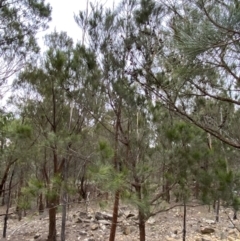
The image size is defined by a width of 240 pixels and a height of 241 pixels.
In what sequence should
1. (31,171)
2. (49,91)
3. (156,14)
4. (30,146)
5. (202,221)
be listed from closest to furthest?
(156,14), (30,146), (49,91), (202,221), (31,171)

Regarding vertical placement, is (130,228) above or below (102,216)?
below

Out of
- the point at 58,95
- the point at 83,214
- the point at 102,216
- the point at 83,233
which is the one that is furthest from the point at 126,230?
the point at 58,95

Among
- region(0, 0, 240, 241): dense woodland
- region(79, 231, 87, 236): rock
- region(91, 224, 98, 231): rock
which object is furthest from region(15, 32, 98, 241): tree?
region(91, 224, 98, 231): rock

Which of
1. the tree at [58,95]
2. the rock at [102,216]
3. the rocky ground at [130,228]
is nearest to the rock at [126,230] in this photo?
the rocky ground at [130,228]

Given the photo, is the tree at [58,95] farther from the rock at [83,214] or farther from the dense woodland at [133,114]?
the rock at [83,214]

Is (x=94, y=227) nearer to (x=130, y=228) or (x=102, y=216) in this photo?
(x=102, y=216)

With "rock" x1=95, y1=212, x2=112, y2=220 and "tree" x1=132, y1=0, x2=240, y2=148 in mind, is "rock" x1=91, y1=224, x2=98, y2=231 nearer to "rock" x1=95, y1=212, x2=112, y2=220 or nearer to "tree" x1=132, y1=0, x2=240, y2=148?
"rock" x1=95, y1=212, x2=112, y2=220

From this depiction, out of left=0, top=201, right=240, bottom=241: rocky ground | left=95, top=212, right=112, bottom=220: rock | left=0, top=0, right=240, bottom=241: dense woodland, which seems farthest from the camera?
left=95, top=212, right=112, bottom=220: rock

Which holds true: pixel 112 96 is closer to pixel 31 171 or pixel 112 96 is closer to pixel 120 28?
pixel 120 28

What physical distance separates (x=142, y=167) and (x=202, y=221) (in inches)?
201

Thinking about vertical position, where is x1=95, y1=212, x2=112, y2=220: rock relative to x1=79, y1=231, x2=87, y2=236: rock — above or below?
above

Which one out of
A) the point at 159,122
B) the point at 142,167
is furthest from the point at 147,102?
the point at 142,167

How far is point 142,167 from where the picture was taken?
376 cm

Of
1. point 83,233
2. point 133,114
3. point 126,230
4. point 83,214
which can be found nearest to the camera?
point 133,114
